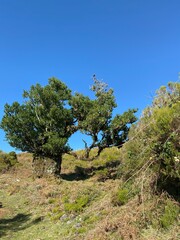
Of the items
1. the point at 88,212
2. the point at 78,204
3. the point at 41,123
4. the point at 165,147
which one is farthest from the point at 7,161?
the point at 165,147

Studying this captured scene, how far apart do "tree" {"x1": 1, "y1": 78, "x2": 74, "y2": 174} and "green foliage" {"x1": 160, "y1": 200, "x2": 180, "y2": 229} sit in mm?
15823

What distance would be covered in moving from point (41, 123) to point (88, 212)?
545 inches

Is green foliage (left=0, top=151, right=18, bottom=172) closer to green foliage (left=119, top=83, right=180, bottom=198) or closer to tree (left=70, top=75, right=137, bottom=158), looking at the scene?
tree (left=70, top=75, right=137, bottom=158)

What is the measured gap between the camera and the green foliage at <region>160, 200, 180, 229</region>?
674cm

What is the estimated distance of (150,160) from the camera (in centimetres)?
764

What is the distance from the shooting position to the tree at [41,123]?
23328 mm

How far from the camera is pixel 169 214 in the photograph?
6.92 metres

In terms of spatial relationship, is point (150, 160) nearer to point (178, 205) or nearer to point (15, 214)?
point (178, 205)

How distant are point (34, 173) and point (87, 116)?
744cm

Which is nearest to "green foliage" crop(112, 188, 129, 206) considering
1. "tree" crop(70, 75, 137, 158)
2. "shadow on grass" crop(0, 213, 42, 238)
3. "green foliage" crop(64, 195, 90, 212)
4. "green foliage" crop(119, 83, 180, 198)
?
"green foliage" crop(119, 83, 180, 198)

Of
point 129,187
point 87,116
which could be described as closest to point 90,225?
point 129,187

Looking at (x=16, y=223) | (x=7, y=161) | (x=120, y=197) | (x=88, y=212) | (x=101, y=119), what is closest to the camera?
(x=120, y=197)

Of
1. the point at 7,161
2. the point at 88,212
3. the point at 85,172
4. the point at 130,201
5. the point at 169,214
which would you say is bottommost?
the point at 169,214

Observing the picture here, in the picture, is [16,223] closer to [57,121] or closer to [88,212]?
[88,212]
